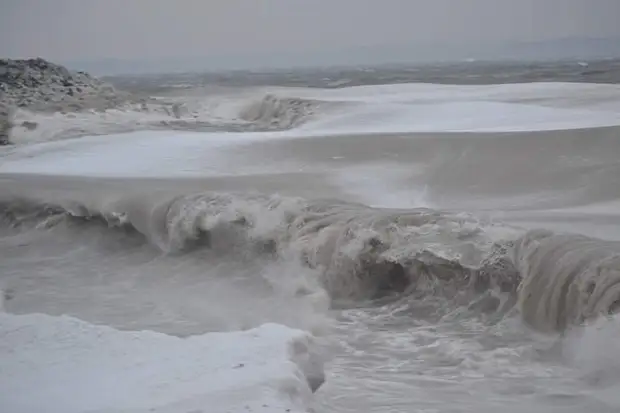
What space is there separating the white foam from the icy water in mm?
143

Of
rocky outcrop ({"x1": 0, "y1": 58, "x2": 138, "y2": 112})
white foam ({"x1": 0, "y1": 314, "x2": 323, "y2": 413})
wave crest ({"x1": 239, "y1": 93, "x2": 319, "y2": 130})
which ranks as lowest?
white foam ({"x1": 0, "y1": 314, "x2": 323, "y2": 413})

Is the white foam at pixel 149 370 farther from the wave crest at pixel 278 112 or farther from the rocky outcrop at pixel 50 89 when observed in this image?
the rocky outcrop at pixel 50 89

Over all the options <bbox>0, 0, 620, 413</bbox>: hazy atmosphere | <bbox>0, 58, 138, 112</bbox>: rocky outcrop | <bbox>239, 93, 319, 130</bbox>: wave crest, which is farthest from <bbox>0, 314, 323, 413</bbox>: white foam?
<bbox>0, 58, 138, 112</bbox>: rocky outcrop

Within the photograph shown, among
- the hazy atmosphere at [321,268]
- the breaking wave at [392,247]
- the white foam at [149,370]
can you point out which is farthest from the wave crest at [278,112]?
the white foam at [149,370]

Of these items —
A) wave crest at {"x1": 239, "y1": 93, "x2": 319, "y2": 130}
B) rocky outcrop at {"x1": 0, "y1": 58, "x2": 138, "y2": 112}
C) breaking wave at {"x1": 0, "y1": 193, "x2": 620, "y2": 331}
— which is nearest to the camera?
breaking wave at {"x1": 0, "y1": 193, "x2": 620, "y2": 331}

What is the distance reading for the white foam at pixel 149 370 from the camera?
1378mm

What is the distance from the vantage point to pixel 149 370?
5.01 feet

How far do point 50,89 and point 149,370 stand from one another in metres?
6.38

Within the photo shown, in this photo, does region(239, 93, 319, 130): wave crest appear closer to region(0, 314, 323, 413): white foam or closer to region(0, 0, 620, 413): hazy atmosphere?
region(0, 0, 620, 413): hazy atmosphere

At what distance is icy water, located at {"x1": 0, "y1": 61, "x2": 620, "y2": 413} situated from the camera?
175 cm

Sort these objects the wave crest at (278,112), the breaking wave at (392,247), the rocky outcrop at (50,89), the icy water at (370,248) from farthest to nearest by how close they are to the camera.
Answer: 1. the rocky outcrop at (50,89)
2. the wave crest at (278,112)
3. the breaking wave at (392,247)
4. the icy water at (370,248)

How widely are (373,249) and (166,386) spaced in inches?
46.4

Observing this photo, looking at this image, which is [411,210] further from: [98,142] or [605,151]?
[98,142]

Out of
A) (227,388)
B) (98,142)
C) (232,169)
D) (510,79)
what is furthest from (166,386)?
(510,79)
